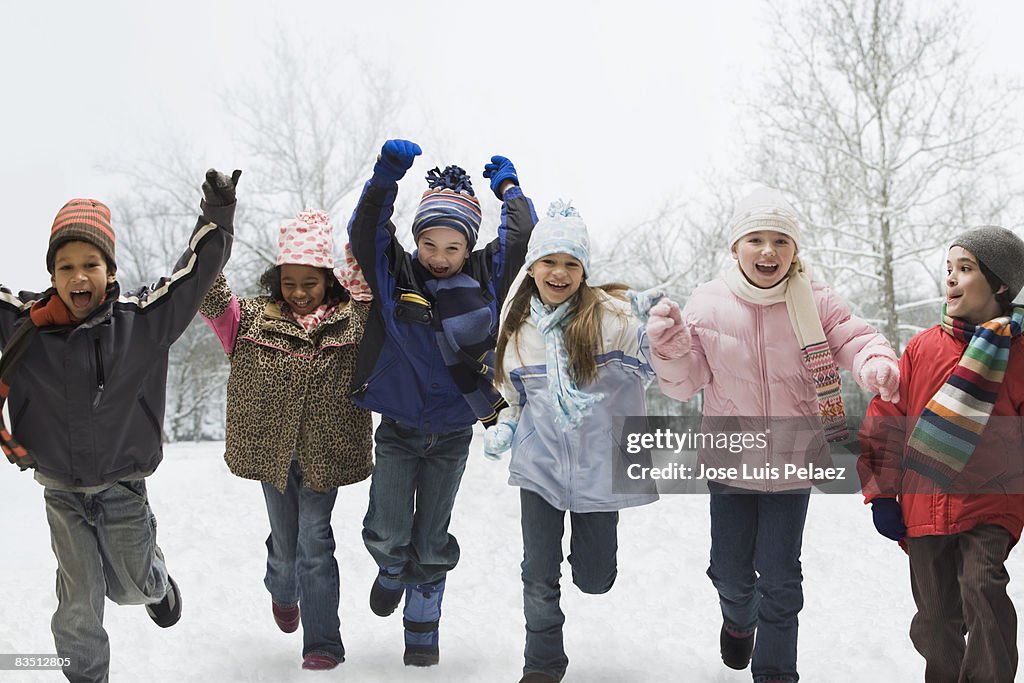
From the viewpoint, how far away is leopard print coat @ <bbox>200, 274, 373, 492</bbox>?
460 centimetres

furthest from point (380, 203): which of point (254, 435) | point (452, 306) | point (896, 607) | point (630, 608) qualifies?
point (896, 607)

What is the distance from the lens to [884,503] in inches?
160

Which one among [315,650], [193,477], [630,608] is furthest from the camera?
[193,477]

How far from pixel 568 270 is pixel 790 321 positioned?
96 cm

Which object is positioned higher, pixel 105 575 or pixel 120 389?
pixel 120 389

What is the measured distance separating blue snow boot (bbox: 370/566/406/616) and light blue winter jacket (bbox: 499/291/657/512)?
978mm

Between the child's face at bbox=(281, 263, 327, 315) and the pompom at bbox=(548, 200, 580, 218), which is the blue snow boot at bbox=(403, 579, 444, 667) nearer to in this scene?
the child's face at bbox=(281, 263, 327, 315)

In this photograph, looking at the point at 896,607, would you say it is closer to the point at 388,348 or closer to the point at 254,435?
the point at 388,348

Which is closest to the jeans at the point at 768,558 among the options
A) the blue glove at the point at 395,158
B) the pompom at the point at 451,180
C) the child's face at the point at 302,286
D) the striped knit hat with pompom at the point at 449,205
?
the striped knit hat with pompom at the point at 449,205

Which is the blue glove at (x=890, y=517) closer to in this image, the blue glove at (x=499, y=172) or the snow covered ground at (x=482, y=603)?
the snow covered ground at (x=482, y=603)

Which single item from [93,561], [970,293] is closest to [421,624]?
[93,561]

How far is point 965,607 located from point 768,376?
115 centimetres

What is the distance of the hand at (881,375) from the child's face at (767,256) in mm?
508

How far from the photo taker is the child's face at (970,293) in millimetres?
3953
